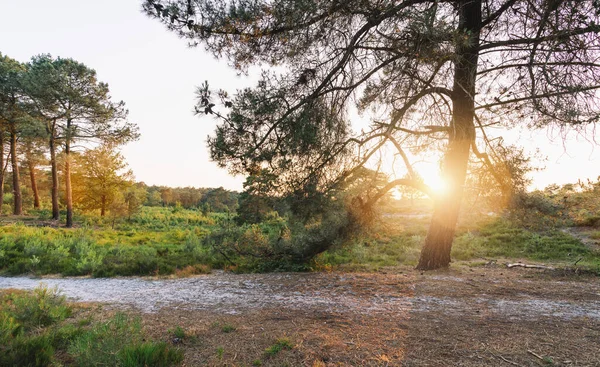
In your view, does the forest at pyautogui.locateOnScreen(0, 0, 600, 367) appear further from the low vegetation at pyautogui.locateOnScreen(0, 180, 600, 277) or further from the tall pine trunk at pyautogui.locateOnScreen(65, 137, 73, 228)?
the tall pine trunk at pyautogui.locateOnScreen(65, 137, 73, 228)

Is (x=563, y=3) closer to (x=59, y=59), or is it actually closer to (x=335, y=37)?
(x=335, y=37)

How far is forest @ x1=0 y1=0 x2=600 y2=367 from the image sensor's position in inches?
152

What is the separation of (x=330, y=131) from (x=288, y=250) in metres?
4.83

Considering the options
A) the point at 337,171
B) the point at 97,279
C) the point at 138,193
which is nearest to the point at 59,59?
the point at 138,193

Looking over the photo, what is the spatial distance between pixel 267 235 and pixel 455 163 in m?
6.33

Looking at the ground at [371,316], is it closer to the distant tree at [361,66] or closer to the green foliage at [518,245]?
the distant tree at [361,66]

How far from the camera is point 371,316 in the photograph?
5.04 metres

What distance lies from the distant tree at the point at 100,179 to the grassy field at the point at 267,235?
1029 centimetres

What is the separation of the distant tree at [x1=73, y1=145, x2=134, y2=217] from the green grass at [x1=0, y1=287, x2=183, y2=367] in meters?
23.1

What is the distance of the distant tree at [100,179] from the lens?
2617 cm

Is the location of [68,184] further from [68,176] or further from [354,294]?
[354,294]

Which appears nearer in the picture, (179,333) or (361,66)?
(179,333)

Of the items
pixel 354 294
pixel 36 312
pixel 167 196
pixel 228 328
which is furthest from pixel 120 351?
pixel 167 196

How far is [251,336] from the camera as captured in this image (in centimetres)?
417
